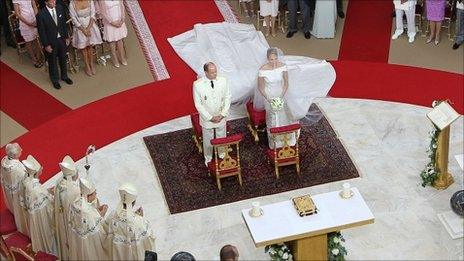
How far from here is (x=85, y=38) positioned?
580 inches

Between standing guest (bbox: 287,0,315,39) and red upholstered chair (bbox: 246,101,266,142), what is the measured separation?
307 cm

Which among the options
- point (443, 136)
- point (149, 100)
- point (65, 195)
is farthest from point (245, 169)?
point (65, 195)

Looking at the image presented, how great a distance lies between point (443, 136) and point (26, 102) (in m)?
6.72

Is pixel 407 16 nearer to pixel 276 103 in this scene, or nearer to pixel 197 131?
pixel 276 103

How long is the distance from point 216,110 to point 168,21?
4625 millimetres

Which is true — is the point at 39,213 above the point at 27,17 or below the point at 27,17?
→ below

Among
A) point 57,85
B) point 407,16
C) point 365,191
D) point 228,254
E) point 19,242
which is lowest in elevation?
point 365,191

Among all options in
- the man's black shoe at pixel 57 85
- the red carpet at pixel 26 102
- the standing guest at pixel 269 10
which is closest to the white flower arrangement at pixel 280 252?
the red carpet at pixel 26 102

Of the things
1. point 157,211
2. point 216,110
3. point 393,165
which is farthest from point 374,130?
point 157,211

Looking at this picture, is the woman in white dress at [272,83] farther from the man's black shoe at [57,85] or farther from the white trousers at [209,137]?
the man's black shoe at [57,85]

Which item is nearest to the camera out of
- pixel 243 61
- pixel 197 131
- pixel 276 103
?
pixel 276 103

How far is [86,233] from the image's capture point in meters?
10.3

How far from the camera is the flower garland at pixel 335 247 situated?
35.3ft

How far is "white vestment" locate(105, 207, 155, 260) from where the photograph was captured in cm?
1006
